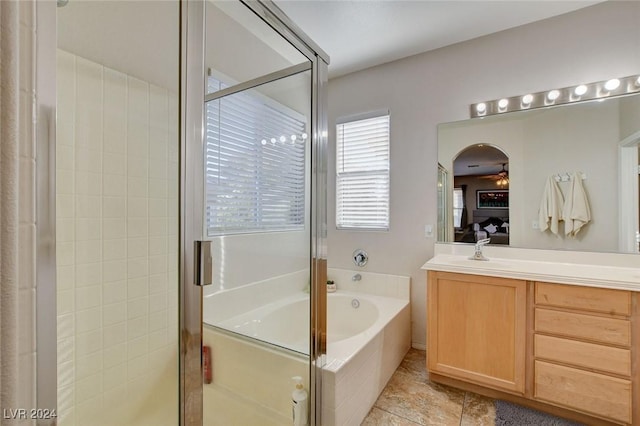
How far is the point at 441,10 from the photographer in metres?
2.01

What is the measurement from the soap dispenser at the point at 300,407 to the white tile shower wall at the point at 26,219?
49.9 inches

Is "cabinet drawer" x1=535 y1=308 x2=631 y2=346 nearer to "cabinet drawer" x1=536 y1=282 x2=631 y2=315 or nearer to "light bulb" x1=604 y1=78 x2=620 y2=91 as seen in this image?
"cabinet drawer" x1=536 y1=282 x2=631 y2=315

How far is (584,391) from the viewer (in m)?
1.57

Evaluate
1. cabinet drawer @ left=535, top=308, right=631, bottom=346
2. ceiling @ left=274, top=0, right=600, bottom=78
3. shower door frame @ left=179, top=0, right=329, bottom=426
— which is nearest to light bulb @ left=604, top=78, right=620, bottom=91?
ceiling @ left=274, top=0, right=600, bottom=78

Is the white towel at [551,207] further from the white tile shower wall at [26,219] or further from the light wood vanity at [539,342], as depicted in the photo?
the white tile shower wall at [26,219]

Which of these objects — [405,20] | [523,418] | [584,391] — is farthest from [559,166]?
[523,418]

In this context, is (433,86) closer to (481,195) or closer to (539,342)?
(481,195)

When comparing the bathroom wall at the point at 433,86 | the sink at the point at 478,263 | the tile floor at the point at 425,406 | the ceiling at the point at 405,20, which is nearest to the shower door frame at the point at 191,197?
the tile floor at the point at 425,406

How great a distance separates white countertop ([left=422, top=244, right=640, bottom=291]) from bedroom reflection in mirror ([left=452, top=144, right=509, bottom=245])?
0.13 metres

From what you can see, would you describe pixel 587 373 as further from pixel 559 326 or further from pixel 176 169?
pixel 176 169

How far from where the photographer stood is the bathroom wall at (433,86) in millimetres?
1979

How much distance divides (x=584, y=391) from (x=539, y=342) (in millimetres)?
286

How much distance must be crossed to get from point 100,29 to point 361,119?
2095 millimetres

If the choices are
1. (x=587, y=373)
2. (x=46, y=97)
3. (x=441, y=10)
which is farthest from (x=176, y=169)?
(x=587, y=373)
